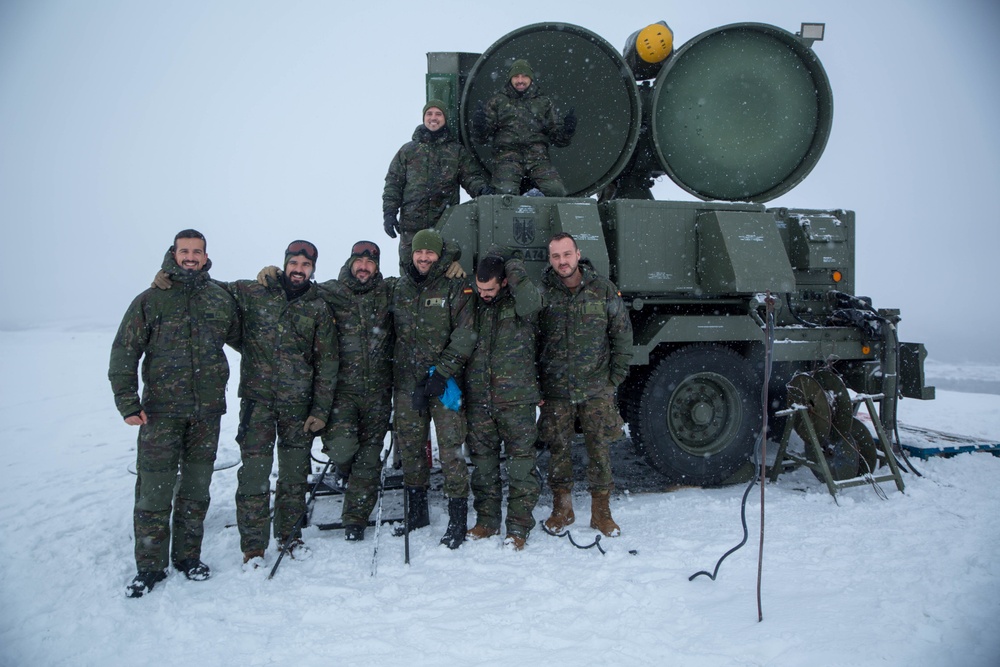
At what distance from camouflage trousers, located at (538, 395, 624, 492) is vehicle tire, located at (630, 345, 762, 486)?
2.63 feet

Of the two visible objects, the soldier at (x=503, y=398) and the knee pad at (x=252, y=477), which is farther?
the soldier at (x=503, y=398)

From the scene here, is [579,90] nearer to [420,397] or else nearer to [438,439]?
[420,397]

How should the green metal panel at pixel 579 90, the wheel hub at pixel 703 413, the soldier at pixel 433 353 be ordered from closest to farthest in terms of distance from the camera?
the soldier at pixel 433 353 → the wheel hub at pixel 703 413 → the green metal panel at pixel 579 90

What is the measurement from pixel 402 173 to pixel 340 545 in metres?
2.92

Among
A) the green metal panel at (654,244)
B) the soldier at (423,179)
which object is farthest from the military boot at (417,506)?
the green metal panel at (654,244)

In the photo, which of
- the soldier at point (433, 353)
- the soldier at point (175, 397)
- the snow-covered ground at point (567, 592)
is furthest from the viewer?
the soldier at point (433, 353)

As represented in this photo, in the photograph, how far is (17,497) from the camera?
4805mm

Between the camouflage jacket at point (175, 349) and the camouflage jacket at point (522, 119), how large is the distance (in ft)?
8.35

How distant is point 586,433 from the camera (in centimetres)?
388

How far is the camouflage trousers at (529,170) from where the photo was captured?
4.89 metres

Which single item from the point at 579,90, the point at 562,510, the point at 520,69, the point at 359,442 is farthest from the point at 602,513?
the point at 579,90

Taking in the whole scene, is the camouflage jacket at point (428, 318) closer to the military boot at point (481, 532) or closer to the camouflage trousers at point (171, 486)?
the military boot at point (481, 532)

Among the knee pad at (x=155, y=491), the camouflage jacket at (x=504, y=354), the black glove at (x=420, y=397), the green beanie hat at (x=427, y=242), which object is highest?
the green beanie hat at (x=427, y=242)

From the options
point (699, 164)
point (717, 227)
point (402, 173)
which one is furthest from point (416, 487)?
point (699, 164)
